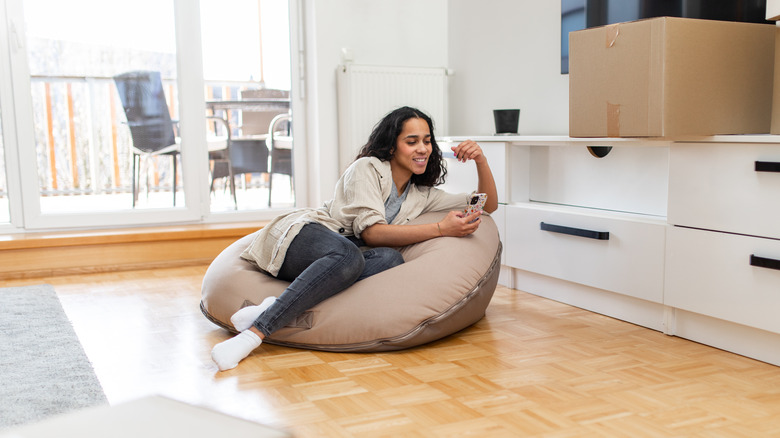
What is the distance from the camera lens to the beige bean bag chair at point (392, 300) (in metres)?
2.29

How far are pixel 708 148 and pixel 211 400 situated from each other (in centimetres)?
171

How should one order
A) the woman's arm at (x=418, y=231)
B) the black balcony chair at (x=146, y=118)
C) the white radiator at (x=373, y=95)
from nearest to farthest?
the woman's arm at (x=418, y=231)
the black balcony chair at (x=146, y=118)
the white radiator at (x=373, y=95)

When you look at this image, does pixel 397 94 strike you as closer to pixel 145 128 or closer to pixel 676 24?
pixel 145 128

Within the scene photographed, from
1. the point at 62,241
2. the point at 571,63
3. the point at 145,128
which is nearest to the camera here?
the point at 571,63

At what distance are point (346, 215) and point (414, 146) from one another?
35 cm

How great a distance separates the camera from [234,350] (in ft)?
7.14

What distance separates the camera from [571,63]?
8.57 ft

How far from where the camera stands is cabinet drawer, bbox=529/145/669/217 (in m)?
2.85

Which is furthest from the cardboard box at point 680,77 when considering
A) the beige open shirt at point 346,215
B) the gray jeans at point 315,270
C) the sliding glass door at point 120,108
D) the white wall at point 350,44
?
the sliding glass door at point 120,108

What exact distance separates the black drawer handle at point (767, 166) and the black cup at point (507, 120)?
1.52 metres

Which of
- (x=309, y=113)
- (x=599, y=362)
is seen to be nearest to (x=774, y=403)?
(x=599, y=362)

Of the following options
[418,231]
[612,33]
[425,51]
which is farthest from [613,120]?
[425,51]

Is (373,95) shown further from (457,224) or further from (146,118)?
(457,224)

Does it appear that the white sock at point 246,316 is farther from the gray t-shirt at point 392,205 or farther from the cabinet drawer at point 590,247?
the cabinet drawer at point 590,247
